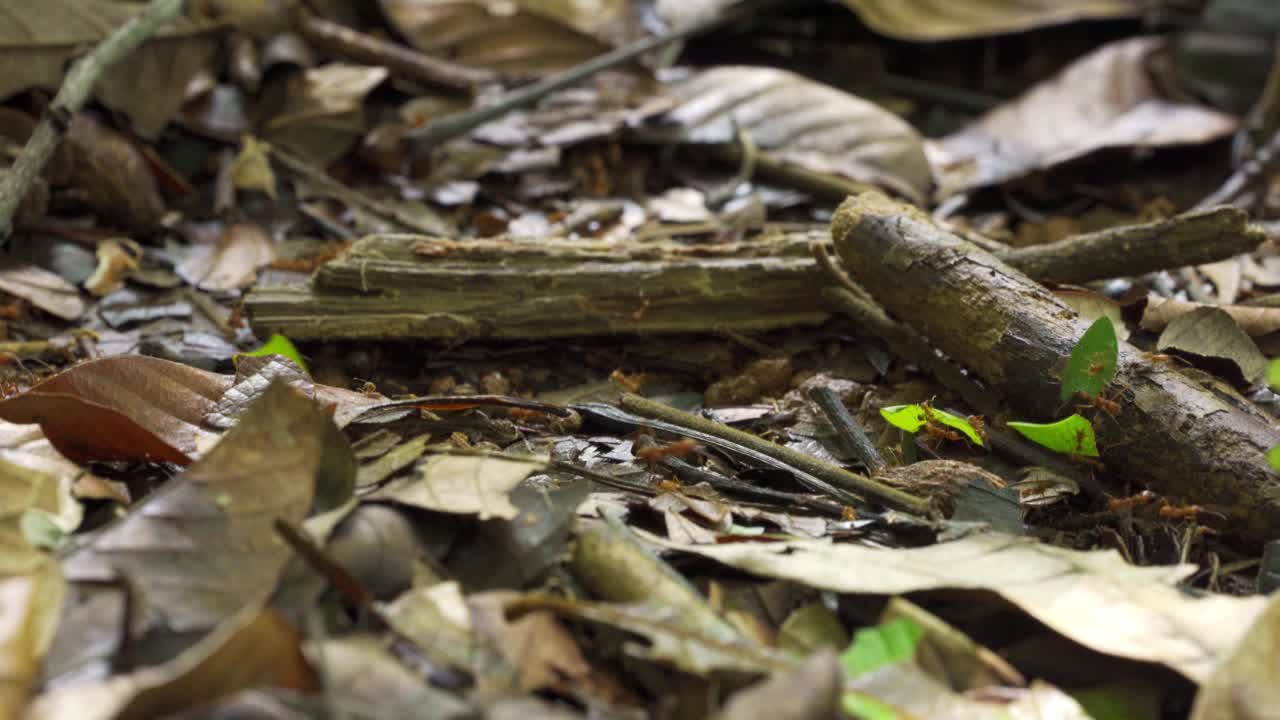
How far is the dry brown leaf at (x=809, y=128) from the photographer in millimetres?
3561

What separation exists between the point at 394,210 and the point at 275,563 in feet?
6.82

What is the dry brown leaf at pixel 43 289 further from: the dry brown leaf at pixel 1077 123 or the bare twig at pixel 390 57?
the dry brown leaf at pixel 1077 123

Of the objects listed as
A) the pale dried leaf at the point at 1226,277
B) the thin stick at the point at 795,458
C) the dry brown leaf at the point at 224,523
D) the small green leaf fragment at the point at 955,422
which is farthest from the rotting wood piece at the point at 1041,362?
the dry brown leaf at the point at 224,523

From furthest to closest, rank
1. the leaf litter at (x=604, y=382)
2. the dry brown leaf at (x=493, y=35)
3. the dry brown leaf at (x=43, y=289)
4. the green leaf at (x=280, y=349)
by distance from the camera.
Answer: the dry brown leaf at (x=493, y=35) → the dry brown leaf at (x=43, y=289) → the green leaf at (x=280, y=349) → the leaf litter at (x=604, y=382)

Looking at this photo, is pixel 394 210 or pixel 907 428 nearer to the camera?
pixel 907 428

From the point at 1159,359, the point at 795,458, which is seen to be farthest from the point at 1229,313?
the point at 795,458

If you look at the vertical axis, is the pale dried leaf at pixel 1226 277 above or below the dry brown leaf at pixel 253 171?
below

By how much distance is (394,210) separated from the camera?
3.25 m

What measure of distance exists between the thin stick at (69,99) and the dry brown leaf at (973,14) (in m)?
2.70

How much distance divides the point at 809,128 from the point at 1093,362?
6.86ft

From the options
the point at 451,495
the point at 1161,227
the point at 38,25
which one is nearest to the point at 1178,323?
the point at 1161,227

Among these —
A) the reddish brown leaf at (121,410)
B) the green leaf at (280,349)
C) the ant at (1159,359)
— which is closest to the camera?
the reddish brown leaf at (121,410)

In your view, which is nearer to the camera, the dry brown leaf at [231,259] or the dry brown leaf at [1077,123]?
the dry brown leaf at [231,259]

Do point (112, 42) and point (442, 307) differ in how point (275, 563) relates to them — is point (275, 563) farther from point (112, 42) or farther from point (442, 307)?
point (112, 42)
